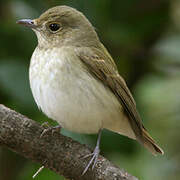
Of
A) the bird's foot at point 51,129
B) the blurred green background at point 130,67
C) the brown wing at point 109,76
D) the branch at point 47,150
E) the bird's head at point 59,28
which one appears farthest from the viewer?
the blurred green background at point 130,67

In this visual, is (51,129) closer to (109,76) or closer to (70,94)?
(70,94)

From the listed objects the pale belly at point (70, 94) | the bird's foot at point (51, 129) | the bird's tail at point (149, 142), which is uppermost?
the pale belly at point (70, 94)

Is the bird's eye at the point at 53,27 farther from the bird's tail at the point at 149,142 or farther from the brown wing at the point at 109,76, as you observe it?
the bird's tail at the point at 149,142

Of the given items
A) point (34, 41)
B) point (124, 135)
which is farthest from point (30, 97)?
point (124, 135)

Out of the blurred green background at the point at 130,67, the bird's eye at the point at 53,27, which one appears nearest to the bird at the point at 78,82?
the bird's eye at the point at 53,27

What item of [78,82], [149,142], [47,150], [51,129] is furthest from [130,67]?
[47,150]

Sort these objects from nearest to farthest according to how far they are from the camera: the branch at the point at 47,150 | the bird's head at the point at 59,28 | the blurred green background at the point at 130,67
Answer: the branch at the point at 47,150 → the bird's head at the point at 59,28 → the blurred green background at the point at 130,67

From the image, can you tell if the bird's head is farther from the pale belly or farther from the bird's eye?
the pale belly
